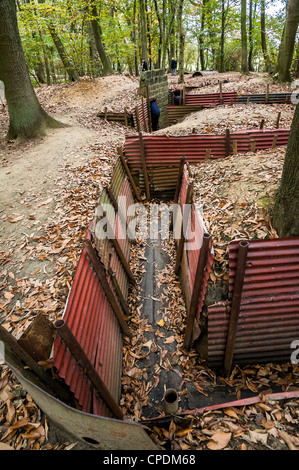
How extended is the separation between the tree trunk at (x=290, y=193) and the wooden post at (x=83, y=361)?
3.33 m

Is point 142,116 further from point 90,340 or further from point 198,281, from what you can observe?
point 90,340

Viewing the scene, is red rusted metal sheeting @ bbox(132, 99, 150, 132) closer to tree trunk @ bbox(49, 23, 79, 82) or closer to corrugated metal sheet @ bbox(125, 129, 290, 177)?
corrugated metal sheet @ bbox(125, 129, 290, 177)

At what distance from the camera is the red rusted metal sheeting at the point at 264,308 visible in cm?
346

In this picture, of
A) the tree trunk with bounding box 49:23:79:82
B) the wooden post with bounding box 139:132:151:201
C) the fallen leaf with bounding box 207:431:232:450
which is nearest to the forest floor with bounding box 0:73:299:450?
the fallen leaf with bounding box 207:431:232:450

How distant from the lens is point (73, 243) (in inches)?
188

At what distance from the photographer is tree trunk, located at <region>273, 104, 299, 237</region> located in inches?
141

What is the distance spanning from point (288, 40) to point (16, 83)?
1586cm

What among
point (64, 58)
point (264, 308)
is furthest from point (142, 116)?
point (264, 308)

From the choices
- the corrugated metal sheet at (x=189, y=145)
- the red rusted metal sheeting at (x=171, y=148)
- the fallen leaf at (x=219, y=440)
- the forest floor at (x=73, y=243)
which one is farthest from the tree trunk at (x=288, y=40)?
the fallen leaf at (x=219, y=440)

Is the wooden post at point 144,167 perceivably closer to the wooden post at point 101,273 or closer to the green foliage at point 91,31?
the wooden post at point 101,273

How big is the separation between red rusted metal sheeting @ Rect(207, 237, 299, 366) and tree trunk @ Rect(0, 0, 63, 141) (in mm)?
9640
